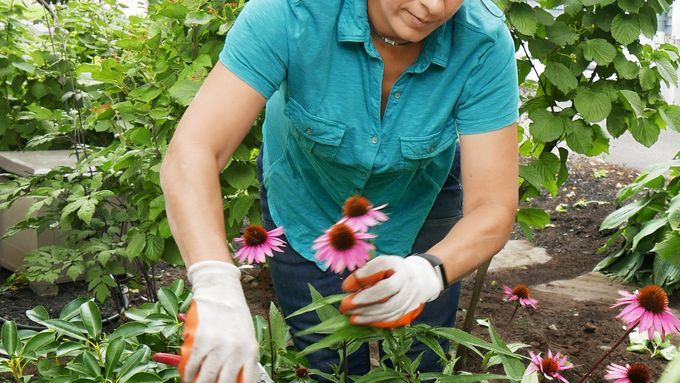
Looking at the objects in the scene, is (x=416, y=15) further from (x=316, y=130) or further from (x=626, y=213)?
(x=626, y=213)

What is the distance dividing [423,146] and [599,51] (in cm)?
122

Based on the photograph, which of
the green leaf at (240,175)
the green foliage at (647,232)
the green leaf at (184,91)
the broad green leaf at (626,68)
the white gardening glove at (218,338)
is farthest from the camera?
the green foliage at (647,232)

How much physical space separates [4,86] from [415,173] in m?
2.59

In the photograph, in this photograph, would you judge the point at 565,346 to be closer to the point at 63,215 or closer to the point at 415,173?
the point at 415,173

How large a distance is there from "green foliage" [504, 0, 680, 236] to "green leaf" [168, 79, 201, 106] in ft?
3.11

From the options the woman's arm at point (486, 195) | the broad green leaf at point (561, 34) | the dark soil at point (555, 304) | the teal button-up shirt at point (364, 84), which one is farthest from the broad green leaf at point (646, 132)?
the woman's arm at point (486, 195)

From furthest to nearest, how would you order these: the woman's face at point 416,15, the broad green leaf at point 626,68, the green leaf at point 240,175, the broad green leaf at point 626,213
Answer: the broad green leaf at point 626,213 → the broad green leaf at point 626,68 → the green leaf at point 240,175 → the woman's face at point 416,15

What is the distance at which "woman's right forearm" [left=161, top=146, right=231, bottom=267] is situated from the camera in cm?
147

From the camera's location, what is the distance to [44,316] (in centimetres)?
187

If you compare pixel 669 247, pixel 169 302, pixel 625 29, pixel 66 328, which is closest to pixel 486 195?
pixel 169 302

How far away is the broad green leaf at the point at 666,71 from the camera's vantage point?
111 inches

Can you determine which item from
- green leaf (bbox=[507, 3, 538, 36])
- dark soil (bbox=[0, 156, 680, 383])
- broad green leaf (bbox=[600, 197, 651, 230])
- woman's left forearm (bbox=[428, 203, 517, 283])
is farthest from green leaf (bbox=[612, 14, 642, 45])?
broad green leaf (bbox=[600, 197, 651, 230])

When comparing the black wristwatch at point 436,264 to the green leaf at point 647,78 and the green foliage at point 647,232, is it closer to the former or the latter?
the green leaf at point 647,78

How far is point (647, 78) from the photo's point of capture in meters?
2.84
